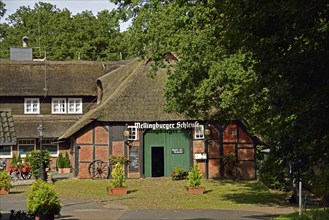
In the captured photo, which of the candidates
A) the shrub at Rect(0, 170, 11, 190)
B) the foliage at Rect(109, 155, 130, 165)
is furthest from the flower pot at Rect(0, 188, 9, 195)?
the foliage at Rect(109, 155, 130, 165)

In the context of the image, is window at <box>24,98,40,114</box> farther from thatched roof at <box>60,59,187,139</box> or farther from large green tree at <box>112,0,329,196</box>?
large green tree at <box>112,0,329,196</box>

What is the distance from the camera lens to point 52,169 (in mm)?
45625

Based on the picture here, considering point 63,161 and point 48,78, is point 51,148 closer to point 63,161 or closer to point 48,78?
point 63,161

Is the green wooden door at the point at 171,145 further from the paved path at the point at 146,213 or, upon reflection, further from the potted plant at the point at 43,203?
the potted plant at the point at 43,203

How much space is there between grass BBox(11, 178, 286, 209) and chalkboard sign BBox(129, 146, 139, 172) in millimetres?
1285

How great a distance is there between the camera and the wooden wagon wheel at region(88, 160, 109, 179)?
127ft

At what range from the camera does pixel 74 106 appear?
47406 mm

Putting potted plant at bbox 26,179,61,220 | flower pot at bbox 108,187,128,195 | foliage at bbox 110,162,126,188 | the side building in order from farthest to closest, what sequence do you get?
the side building < flower pot at bbox 108,187,128,195 < foliage at bbox 110,162,126,188 < potted plant at bbox 26,179,61,220

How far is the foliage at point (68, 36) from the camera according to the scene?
68250 mm

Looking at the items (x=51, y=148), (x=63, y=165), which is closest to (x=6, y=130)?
(x=63, y=165)

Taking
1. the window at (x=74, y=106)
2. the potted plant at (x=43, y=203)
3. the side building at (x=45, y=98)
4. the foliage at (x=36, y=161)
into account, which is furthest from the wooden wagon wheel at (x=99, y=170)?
the potted plant at (x=43, y=203)

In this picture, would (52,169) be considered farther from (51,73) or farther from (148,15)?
(148,15)

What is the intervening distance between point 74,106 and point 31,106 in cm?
330

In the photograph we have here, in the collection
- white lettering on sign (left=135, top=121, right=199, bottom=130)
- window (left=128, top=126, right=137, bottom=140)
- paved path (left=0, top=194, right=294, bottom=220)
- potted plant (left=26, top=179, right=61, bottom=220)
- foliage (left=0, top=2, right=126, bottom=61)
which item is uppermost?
foliage (left=0, top=2, right=126, bottom=61)
